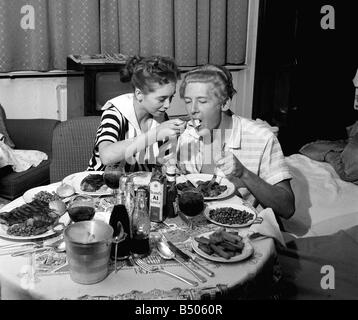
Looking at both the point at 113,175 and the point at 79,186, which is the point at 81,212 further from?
the point at 79,186

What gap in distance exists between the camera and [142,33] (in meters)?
4.14

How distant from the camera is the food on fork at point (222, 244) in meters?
1.35

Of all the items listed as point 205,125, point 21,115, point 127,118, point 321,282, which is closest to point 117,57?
point 21,115

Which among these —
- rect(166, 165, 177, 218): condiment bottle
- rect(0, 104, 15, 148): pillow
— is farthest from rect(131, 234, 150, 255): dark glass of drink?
rect(0, 104, 15, 148): pillow

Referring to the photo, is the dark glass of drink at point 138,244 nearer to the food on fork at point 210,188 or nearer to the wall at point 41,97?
the food on fork at point 210,188

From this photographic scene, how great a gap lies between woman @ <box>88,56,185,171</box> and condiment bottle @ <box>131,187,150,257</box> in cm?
68

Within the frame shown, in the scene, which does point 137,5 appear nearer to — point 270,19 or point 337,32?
point 270,19

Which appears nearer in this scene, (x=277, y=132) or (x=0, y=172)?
(x=0, y=172)

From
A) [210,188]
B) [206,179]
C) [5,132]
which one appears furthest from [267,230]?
[5,132]

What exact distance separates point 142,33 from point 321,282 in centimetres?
302

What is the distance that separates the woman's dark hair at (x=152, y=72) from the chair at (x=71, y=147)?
38cm

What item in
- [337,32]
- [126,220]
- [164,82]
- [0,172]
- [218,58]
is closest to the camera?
[126,220]

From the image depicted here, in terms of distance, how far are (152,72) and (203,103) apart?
334 mm

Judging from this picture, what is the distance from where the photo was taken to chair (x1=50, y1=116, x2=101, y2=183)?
231 cm
